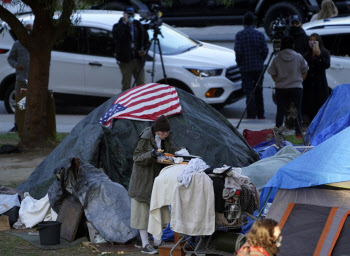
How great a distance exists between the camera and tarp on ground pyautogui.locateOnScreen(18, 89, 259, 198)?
9938 mm

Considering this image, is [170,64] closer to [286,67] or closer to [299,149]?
[286,67]

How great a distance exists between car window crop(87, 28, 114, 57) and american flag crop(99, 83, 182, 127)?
547cm

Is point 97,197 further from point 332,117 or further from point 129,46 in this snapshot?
point 129,46

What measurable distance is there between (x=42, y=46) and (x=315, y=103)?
4833 millimetres

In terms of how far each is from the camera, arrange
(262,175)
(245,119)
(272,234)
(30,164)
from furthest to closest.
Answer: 1. (245,119)
2. (30,164)
3. (262,175)
4. (272,234)

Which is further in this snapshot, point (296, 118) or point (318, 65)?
point (318, 65)

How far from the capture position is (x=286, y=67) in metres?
13.2

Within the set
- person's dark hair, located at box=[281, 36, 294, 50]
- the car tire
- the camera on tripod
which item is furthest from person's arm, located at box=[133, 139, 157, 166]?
the car tire

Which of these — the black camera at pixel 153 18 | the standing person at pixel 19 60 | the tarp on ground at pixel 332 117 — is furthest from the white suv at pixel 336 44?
the standing person at pixel 19 60

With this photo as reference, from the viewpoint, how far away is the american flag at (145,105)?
10305mm

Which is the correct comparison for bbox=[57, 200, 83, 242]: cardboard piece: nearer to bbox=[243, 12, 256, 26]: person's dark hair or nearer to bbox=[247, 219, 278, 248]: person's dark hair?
bbox=[247, 219, 278, 248]: person's dark hair

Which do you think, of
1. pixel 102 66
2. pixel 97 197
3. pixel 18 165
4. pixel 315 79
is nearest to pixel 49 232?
pixel 97 197

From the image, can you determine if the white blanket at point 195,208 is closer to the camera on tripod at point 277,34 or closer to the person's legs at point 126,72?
the camera on tripod at point 277,34

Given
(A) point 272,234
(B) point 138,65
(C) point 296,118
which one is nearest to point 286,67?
(C) point 296,118
